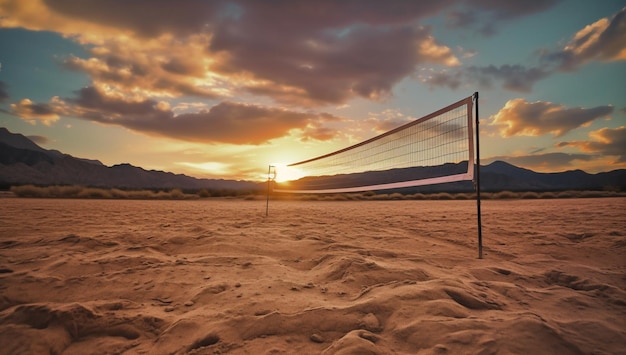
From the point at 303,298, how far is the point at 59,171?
11858cm

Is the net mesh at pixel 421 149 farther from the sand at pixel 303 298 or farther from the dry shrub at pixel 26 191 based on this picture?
the dry shrub at pixel 26 191

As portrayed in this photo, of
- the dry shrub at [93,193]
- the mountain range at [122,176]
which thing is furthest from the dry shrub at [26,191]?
the mountain range at [122,176]

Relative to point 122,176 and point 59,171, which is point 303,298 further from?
point 122,176

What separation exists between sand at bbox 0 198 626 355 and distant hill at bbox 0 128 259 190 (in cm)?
9132

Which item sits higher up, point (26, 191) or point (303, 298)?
point (26, 191)

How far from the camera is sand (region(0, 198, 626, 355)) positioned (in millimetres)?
2076

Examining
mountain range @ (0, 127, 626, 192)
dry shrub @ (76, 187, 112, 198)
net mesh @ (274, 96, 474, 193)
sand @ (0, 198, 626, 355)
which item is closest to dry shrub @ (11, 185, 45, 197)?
dry shrub @ (76, 187, 112, 198)

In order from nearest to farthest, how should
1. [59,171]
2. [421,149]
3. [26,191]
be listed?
1. [421,149]
2. [26,191]
3. [59,171]

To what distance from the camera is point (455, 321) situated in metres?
2.22

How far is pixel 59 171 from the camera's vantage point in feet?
306

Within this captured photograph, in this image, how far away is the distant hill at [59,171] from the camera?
83.9m

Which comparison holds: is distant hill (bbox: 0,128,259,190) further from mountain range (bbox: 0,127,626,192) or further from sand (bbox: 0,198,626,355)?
sand (bbox: 0,198,626,355)

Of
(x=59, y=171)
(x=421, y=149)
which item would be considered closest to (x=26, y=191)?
(x=421, y=149)

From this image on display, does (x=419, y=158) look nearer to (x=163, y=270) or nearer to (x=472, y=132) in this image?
(x=472, y=132)
